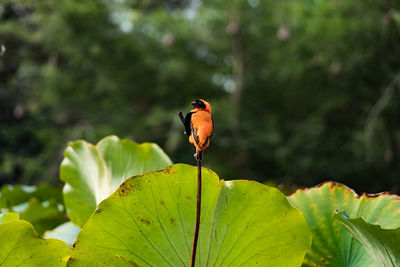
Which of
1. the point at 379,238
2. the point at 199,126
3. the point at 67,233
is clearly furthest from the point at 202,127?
the point at 67,233

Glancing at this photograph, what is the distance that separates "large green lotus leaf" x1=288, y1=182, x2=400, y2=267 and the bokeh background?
5.95 meters

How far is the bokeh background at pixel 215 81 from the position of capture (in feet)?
21.7

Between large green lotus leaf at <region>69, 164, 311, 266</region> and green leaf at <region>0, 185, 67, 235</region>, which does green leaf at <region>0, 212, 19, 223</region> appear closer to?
large green lotus leaf at <region>69, 164, 311, 266</region>

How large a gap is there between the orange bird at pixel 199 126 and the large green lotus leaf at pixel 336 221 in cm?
18

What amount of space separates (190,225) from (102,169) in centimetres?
17

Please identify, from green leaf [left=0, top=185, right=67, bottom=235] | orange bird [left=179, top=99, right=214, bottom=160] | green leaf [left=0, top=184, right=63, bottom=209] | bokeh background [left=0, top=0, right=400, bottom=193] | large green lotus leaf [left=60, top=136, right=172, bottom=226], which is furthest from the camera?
bokeh background [left=0, top=0, right=400, bottom=193]

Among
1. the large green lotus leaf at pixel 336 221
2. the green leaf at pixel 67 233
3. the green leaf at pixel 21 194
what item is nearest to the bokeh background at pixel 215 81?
the green leaf at pixel 21 194

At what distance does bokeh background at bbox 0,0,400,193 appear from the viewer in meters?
6.60

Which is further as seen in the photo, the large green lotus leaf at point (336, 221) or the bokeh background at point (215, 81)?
the bokeh background at point (215, 81)

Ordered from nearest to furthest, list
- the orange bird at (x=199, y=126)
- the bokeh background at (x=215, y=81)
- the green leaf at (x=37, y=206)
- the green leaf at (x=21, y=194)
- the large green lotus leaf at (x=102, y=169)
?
the orange bird at (x=199, y=126), the large green lotus leaf at (x=102, y=169), the green leaf at (x=37, y=206), the green leaf at (x=21, y=194), the bokeh background at (x=215, y=81)

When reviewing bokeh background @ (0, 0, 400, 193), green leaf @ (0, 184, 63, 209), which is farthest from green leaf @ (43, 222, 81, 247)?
bokeh background @ (0, 0, 400, 193)

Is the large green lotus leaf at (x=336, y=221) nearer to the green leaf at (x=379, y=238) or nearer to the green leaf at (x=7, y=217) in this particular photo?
the green leaf at (x=379, y=238)

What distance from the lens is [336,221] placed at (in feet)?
1.22

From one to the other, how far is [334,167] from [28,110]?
18.3 ft
